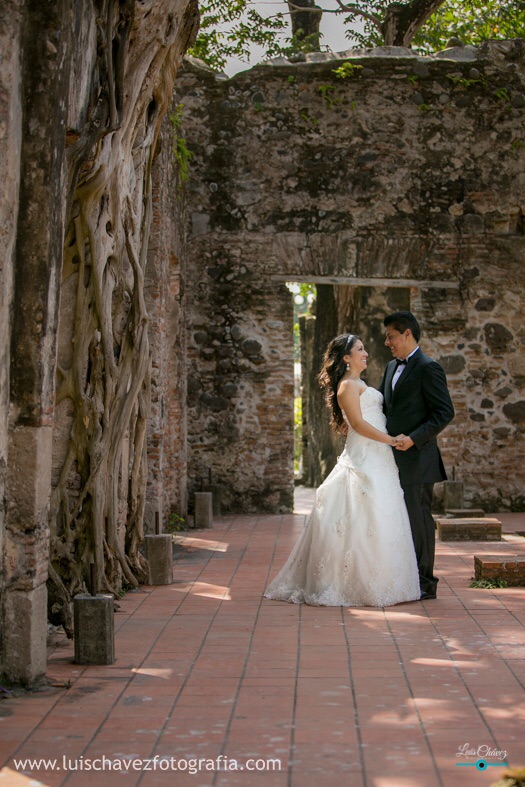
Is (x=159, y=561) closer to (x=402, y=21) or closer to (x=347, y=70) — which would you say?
(x=347, y=70)

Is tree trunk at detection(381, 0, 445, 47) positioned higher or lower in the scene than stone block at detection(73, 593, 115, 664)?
higher

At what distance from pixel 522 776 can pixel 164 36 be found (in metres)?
5.33

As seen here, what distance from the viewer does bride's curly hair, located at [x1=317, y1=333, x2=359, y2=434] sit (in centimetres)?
712

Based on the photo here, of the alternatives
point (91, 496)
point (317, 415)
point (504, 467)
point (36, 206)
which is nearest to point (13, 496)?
point (36, 206)

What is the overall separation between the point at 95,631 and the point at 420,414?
9.31 feet

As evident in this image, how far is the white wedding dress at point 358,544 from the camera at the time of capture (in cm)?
654

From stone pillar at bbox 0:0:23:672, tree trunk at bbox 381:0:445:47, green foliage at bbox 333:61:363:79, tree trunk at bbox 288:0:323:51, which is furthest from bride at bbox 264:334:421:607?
tree trunk at bbox 288:0:323:51

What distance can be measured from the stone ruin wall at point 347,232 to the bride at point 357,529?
4.84 meters

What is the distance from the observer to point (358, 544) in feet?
21.6

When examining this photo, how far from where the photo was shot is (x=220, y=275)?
470 inches

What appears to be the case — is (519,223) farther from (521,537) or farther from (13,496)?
(13,496)

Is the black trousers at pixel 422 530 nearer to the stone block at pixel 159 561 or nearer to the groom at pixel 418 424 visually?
the groom at pixel 418 424

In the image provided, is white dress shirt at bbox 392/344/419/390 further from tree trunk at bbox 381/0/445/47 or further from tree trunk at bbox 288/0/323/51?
tree trunk at bbox 288/0/323/51

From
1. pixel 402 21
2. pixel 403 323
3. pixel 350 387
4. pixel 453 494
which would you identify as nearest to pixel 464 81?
pixel 402 21
